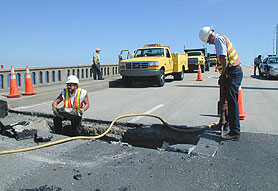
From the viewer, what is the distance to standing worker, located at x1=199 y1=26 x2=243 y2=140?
173 inches

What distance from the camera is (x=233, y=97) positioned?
4.41 metres

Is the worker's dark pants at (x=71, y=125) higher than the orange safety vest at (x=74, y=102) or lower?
lower

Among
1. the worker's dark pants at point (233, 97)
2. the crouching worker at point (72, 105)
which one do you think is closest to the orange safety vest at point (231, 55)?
the worker's dark pants at point (233, 97)

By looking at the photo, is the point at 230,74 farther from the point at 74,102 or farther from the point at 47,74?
the point at 47,74

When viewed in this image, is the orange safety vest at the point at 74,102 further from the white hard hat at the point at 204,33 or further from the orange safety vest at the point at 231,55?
the orange safety vest at the point at 231,55

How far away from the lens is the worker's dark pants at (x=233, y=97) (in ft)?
14.4

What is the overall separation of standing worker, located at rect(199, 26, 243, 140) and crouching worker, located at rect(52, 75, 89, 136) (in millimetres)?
2710

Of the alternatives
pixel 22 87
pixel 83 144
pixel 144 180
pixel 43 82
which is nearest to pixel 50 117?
pixel 83 144

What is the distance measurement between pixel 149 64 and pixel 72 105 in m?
8.00

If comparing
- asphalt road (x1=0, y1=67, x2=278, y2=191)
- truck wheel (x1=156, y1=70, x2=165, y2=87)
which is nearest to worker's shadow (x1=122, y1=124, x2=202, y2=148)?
asphalt road (x1=0, y1=67, x2=278, y2=191)

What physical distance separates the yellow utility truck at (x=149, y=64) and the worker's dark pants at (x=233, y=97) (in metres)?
8.44

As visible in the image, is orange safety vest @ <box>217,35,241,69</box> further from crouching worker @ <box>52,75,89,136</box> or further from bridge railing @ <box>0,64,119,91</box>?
bridge railing @ <box>0,64,119,91</box>

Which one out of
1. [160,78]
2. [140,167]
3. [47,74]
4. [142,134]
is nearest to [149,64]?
[160,78]

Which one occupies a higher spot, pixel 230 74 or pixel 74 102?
pixel 230 74
